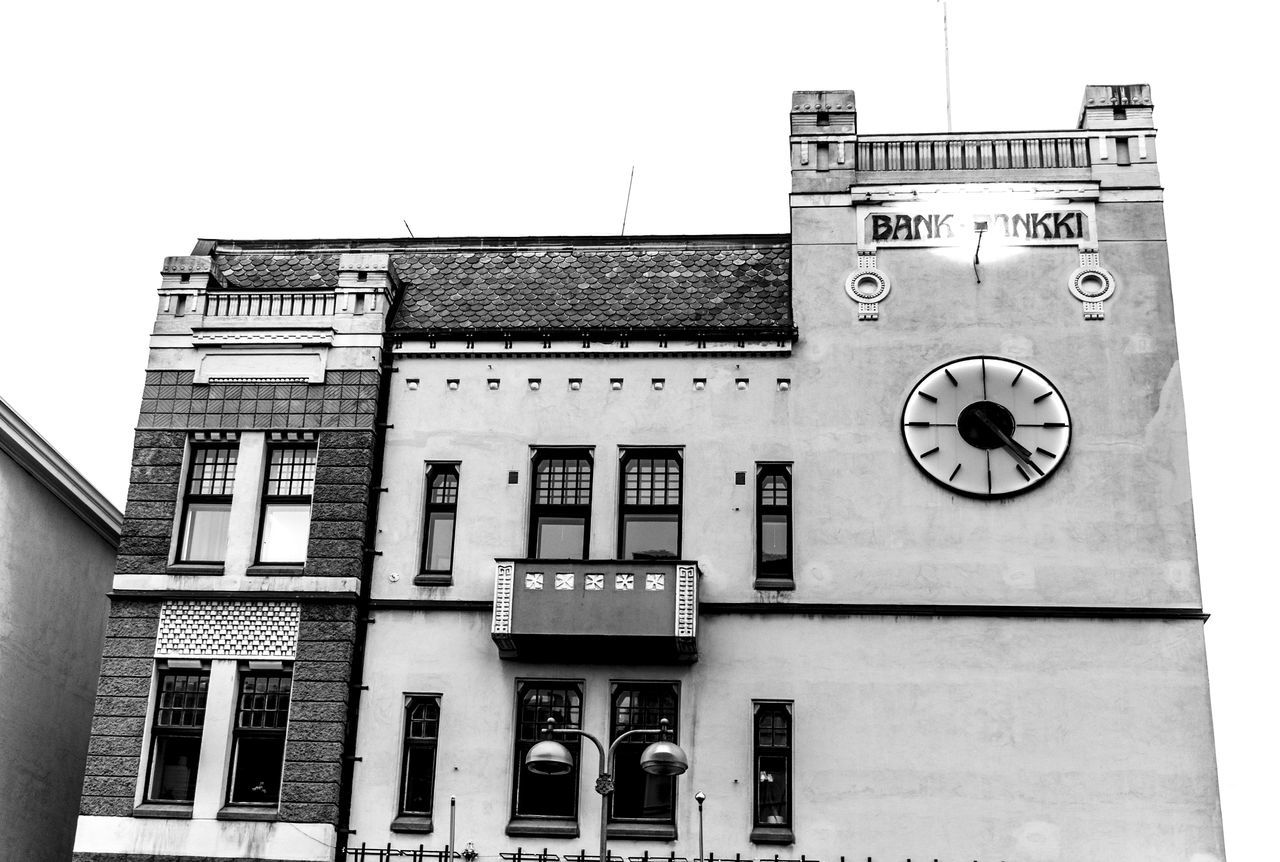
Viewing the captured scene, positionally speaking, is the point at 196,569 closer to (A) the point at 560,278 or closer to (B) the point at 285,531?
(B) the point at 285,531

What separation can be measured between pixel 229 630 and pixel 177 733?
1.93 metres

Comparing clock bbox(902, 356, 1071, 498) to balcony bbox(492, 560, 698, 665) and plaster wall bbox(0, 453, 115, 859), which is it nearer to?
balcony bbox(492, 560, 698, 665)

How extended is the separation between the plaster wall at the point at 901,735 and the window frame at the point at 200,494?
3.96m

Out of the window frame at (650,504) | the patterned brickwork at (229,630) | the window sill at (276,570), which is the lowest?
the patterned brickwork at (229,630)

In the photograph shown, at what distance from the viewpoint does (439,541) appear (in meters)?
28.0

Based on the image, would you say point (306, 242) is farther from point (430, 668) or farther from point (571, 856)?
point (571, 856)

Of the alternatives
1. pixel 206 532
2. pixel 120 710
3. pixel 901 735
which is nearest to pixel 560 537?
pixel 206 532

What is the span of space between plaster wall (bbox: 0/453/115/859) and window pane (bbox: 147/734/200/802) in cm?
425

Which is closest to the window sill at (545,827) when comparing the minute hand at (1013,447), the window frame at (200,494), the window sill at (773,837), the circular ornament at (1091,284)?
the window sill at (773,837)

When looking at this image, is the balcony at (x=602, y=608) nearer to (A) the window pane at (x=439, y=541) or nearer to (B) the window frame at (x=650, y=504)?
(B) the window frame at (x=650, y=504)

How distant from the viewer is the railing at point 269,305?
95.6 feet

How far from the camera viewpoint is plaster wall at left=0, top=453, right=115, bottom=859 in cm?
2908

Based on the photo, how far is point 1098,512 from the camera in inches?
1049

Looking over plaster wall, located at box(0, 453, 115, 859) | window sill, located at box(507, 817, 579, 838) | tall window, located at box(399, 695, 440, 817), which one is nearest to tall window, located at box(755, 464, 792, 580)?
window sill, located at box(507, 817, 579, 838)
